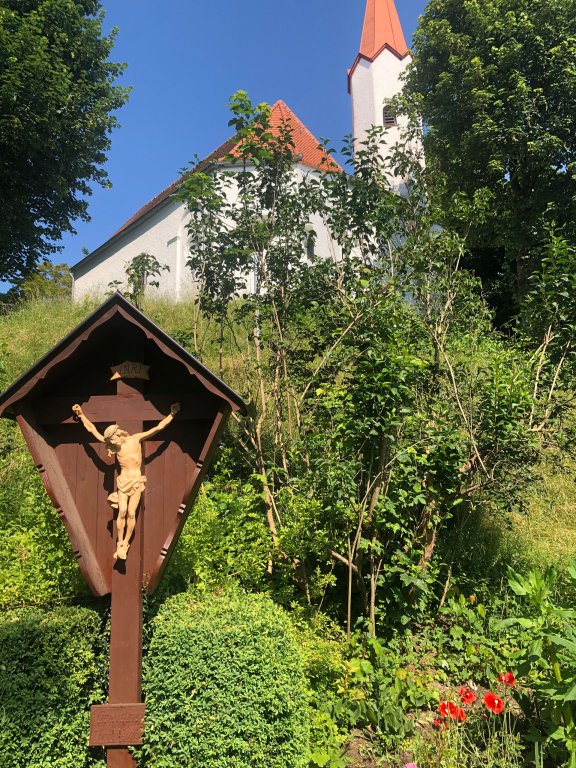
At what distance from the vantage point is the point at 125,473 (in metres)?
3.15

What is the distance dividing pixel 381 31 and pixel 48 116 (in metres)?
18.1

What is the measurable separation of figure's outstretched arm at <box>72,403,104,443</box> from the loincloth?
0.94ft

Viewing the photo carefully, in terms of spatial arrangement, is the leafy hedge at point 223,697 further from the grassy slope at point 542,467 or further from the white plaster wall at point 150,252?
the white plaster wall at point 150,252

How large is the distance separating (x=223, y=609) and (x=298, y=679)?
0.64 meters

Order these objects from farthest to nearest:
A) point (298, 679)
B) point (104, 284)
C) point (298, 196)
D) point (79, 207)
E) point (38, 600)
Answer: point (104, 284)
point (79, 207)
point (298, 196)
point (38, 600)
point (298, 679)

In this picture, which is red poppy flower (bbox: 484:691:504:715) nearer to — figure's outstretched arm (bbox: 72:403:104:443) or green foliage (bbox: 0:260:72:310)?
figure's outstretched arm (bbox: 72:403:104:443)

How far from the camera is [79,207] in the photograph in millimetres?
16594

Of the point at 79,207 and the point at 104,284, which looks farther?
the point at 104,284

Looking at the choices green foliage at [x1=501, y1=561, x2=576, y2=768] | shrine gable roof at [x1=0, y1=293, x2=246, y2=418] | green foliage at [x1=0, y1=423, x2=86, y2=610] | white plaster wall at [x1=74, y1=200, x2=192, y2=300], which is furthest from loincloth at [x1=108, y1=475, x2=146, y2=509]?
white plaster wall at [x1=74, y1=200, x2=192, y2=300]

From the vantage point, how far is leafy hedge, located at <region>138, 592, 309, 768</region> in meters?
2.91

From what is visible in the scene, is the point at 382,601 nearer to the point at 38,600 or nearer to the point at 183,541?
the point at 183,541

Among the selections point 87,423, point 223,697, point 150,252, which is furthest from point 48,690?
point 150,252

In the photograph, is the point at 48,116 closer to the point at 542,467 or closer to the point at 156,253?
the point at 156,253

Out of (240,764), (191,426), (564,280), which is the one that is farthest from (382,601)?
(564,280)
